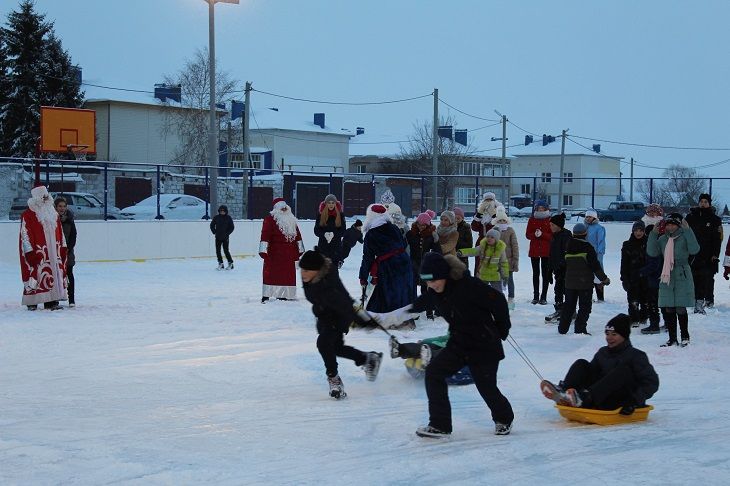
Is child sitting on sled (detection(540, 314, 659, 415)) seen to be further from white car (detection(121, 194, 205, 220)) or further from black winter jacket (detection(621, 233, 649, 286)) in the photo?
white car (detection(121, 194, 205, 220))

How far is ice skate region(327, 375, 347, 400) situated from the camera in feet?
25.2

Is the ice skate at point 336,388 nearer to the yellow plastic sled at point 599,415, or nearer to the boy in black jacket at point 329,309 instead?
the boy in black jacket at point 329,309

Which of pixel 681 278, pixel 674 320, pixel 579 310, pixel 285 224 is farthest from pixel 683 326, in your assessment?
pixel 285 224

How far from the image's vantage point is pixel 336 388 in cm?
768

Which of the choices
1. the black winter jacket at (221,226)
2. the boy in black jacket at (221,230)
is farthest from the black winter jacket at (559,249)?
the black winter jacket at (221,226)

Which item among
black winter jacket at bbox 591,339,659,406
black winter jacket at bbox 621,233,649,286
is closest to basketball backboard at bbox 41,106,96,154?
black winter jacket at bbox 621,233,649,286

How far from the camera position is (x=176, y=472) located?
548 centimetres

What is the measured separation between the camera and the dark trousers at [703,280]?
1359 cm

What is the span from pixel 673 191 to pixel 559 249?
21.1 metres

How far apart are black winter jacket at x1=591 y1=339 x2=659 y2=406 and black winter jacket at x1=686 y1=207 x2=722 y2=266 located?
7.10 m

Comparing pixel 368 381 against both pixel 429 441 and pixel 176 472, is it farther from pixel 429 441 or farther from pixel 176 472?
pixel 176 472

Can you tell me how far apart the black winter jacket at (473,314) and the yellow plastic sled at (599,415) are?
2.97 ft

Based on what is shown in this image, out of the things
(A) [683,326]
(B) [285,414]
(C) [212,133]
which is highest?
(C) [212,133]

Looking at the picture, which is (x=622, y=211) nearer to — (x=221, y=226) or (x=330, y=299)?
(x=221, y=226)
